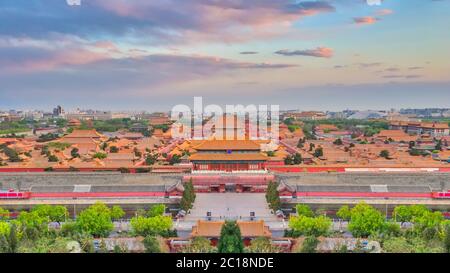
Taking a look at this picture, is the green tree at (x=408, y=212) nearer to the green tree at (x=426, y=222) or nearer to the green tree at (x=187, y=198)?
the green tree at (x=426, y=222)

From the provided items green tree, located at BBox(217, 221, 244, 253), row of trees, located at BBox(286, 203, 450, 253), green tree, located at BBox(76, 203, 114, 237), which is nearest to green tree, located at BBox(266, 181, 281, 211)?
row of trees, located at BBox(286, 203, 450, 253)

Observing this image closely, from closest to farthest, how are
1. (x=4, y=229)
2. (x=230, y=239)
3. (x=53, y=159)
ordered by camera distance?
(x=230, y=239)
(x=4, y=229)
(x=53, y=159)

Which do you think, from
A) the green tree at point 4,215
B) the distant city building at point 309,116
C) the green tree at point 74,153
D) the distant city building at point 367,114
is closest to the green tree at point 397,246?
the green tree at point 4,215

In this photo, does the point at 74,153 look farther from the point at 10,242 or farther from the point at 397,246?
the point at 397,246

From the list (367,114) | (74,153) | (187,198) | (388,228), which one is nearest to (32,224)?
(187,198)

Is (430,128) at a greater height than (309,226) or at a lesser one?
greater

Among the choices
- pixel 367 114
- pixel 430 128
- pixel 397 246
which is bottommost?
pixel 397 246

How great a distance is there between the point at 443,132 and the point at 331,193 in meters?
19.2

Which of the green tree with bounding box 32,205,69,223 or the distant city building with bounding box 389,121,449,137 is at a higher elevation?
the distant city building with bounding box 389,121,449,137

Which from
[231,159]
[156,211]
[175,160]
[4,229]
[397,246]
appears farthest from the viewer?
[175,160]

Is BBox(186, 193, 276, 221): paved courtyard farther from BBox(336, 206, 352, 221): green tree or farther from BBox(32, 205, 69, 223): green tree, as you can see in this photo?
BBox(32, 205, 69, 223): green tree

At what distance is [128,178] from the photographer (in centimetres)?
1005
